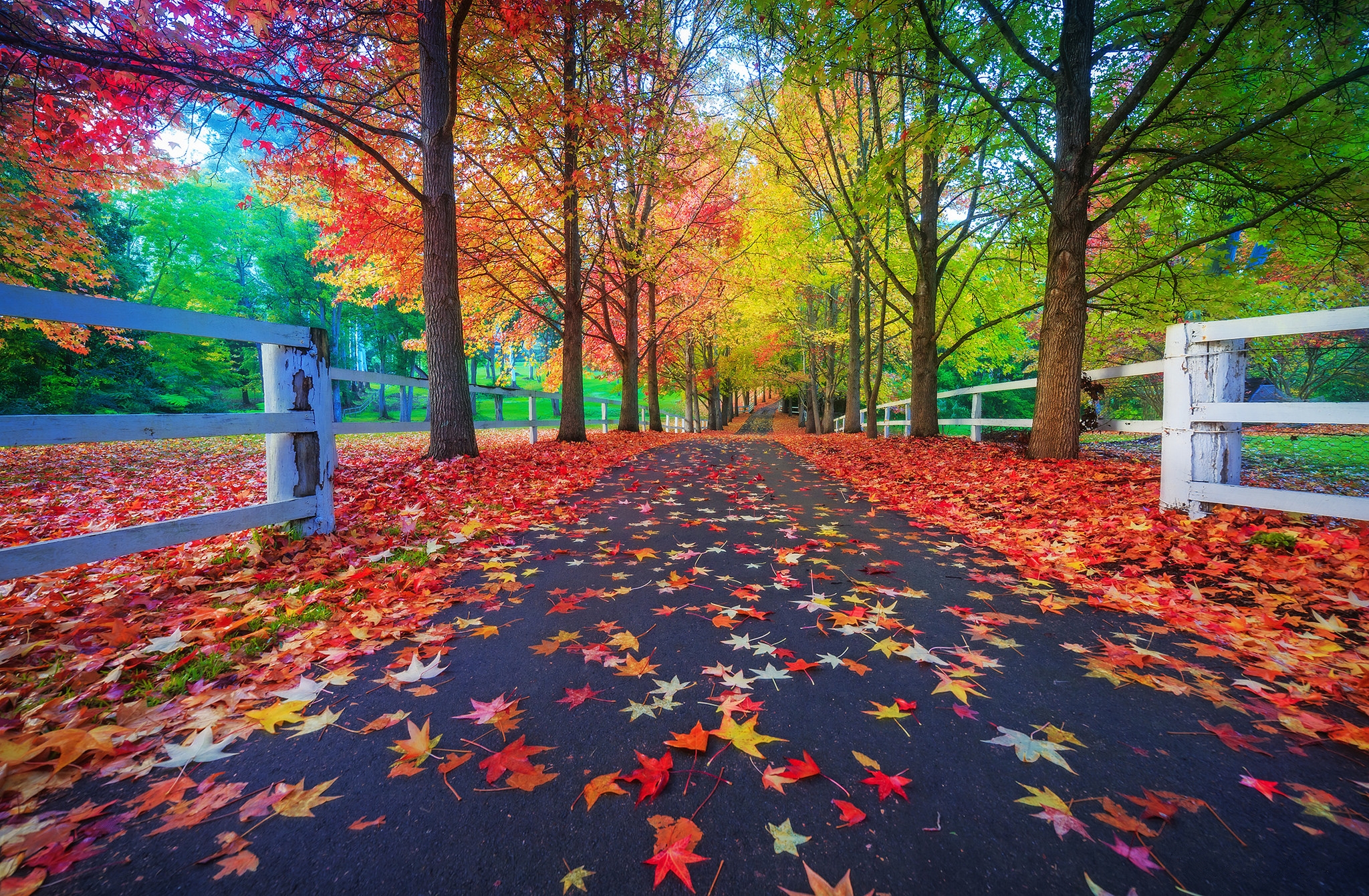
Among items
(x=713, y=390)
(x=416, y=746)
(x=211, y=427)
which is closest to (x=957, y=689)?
(x=416, y=746)

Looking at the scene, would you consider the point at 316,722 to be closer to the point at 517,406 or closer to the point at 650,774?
the point at 650,774

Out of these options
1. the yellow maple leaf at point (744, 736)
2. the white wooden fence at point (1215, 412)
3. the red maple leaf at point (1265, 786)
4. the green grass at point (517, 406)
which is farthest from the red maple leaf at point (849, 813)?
the green grass at point (517, 406)

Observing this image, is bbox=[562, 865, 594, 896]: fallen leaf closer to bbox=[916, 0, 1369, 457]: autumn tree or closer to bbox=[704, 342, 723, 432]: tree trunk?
bbox=[916, 0, 1369, 457]: autumn tree

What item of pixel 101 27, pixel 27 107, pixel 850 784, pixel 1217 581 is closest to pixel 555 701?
pixel 850 784

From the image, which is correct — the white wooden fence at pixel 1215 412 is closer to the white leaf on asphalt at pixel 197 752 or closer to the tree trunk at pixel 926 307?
the white leaf on asphalt at pixel 197 752

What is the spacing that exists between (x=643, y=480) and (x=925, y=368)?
7.08 m

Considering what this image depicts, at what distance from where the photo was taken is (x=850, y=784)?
152 cm

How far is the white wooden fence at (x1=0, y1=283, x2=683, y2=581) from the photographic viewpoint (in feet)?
7.43

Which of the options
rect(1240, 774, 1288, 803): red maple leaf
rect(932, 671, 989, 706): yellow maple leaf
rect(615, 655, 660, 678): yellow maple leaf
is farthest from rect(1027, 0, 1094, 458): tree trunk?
rect(615, 655, 660, 678): yellow maple leaf

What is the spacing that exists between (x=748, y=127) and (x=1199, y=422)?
36.5 ft

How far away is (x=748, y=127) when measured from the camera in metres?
11.6

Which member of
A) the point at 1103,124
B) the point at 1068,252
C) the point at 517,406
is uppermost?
the point at 1103,124

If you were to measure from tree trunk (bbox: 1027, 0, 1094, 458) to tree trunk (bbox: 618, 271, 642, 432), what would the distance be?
11390 millimetres

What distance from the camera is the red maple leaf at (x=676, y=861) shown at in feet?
3.95
